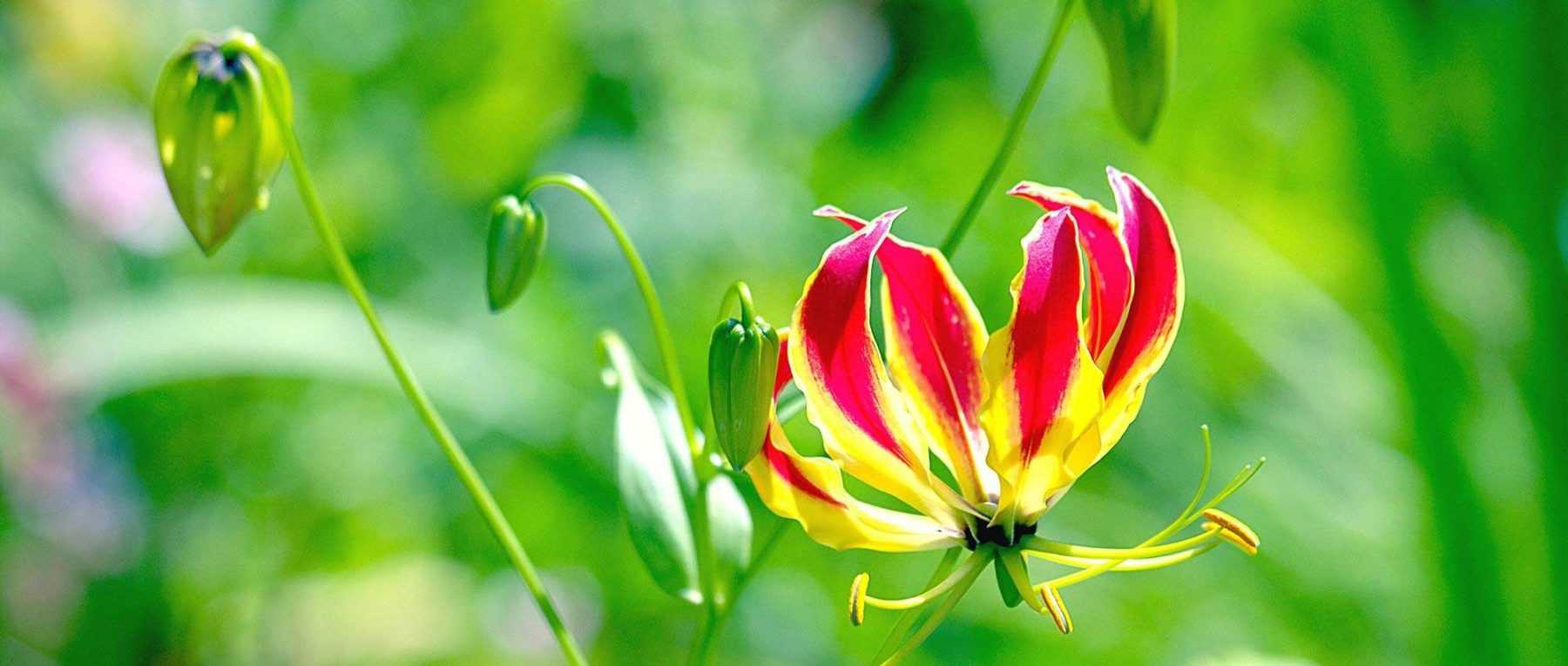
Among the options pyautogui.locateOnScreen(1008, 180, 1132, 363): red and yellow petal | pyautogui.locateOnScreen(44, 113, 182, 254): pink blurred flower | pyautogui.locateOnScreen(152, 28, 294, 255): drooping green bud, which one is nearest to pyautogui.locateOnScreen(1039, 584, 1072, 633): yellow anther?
pyautogui.locateOnScreen(1008, 180, 1132, 363): red and yellow petal

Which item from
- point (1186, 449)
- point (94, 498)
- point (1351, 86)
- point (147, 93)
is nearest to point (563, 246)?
point (147, 93)

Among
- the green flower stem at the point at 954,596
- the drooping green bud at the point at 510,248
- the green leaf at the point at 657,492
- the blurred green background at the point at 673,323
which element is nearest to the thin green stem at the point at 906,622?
the green flower stem at the point at 954,596

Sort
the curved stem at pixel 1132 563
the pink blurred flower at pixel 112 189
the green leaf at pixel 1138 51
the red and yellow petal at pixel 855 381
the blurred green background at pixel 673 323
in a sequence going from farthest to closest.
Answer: the pink blurred flower at pixel 112 189
the blurred green background at pixel 673 323
the green leaf at pixel 1138 51
the curved stem at pixel 1132 563
the red and yellow petal at pixel 855 381

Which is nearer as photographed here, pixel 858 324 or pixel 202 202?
pixel 858 324

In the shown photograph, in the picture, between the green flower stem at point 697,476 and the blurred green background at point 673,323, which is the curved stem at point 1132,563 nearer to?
the green flower stem at point 697,476

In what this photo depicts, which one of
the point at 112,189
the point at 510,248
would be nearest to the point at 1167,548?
the point at 510,248

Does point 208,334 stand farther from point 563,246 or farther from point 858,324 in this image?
point 858,324
